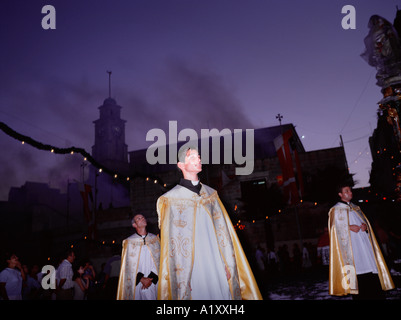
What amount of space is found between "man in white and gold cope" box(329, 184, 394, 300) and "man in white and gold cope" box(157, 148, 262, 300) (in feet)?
10.3

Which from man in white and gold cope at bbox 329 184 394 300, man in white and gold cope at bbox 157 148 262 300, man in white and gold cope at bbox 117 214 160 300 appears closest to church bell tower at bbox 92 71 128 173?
man in white and gold cope at bbox 117 214 160 300

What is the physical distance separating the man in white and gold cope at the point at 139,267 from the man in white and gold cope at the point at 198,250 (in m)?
2.06

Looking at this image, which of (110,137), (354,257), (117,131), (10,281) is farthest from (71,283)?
(117,131)

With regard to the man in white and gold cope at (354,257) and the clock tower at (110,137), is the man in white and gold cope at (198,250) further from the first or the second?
the clock tower at (110,137)

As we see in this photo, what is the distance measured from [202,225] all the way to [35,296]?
8843mm

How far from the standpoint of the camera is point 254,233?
22.7 meters

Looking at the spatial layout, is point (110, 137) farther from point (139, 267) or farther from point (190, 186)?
point (190, 186)

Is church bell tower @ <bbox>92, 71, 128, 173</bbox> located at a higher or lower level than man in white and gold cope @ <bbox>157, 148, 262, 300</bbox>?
higher

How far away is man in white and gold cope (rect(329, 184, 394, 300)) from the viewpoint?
5406 millimetres

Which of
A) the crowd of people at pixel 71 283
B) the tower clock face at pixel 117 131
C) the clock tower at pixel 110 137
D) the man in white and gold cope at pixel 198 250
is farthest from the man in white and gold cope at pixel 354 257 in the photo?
the tower clock face at pixel 117 131

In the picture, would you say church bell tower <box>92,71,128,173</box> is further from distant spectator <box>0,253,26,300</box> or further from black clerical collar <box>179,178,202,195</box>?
black clerical collar <box>179,178,202,195</box>

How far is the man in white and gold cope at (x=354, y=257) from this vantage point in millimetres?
5406

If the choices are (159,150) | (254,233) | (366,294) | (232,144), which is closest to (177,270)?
(366,294)

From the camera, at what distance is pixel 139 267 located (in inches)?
211
